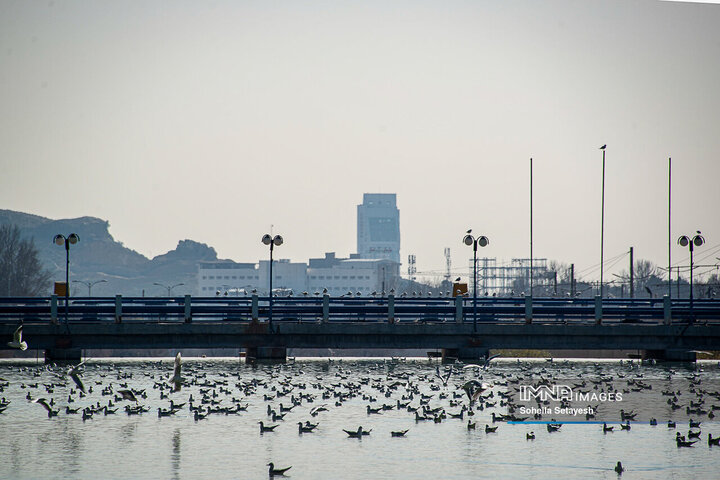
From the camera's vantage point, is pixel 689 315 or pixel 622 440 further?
pixel 689 315

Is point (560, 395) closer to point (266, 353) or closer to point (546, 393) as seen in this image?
point (546, 393)

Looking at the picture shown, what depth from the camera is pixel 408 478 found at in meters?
22.5

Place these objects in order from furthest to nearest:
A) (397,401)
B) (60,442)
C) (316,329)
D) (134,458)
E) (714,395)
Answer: (316,329)
(714,395)
(397,401)
(60,442)
(134,458)

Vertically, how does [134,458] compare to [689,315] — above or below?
below

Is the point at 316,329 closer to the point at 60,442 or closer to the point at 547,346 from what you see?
the point at 547,346

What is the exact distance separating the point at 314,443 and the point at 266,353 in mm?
25746

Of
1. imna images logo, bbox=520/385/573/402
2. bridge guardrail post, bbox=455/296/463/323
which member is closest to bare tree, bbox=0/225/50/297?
bridge guardrail post, bbox=455/296/463/323

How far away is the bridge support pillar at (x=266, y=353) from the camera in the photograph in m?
51.8

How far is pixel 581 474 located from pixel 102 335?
1236 inches

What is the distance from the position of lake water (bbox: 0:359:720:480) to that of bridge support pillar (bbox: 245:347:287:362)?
11770 millimetres

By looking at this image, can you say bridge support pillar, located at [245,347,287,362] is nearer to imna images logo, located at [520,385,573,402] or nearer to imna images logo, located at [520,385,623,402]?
imna images logo, located at [520,385,573,402]

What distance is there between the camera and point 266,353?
171 feet

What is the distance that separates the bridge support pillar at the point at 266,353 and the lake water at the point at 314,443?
1177 cm

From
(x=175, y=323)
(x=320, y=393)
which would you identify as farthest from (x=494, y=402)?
(x=175, y=323)
